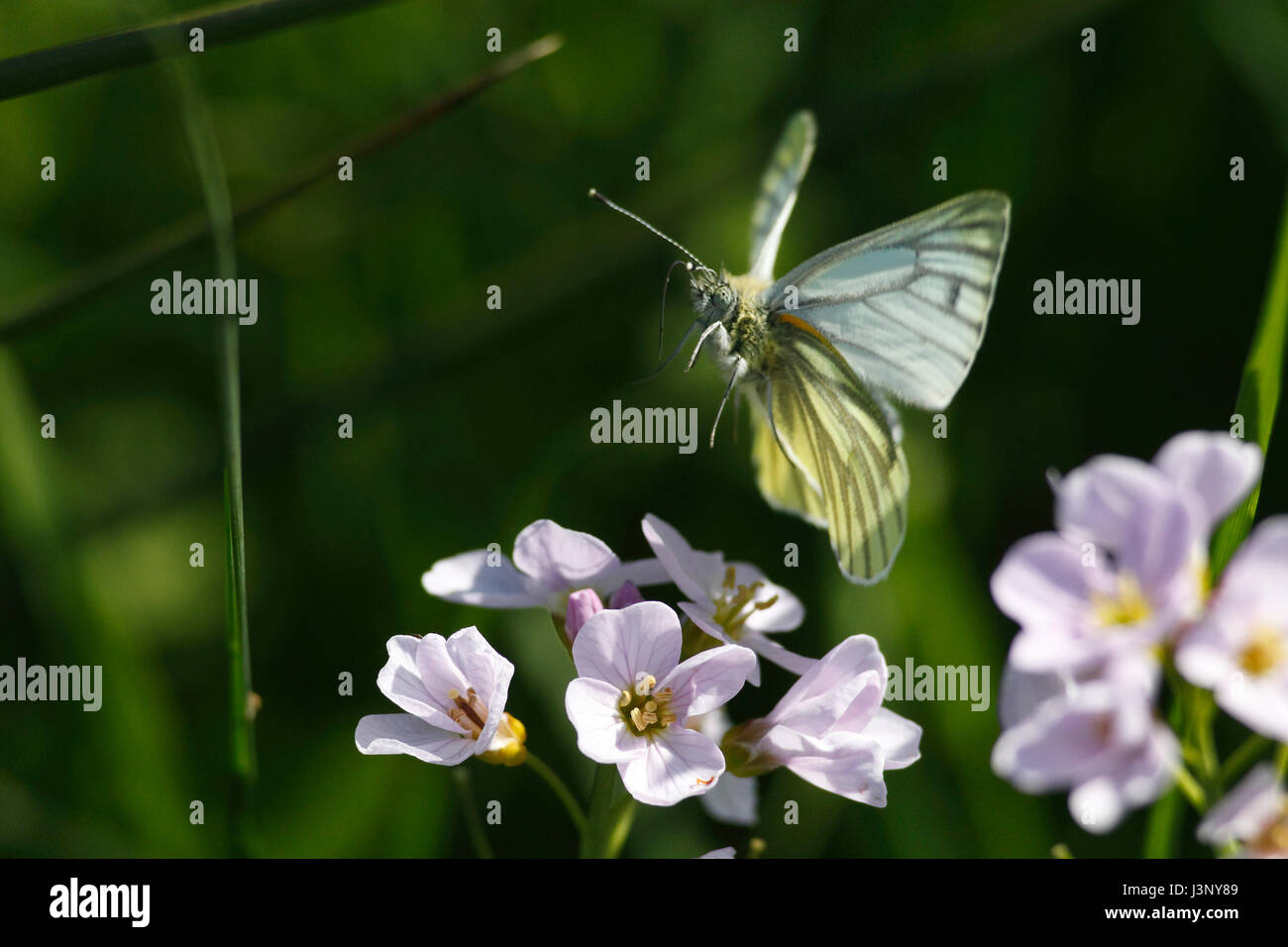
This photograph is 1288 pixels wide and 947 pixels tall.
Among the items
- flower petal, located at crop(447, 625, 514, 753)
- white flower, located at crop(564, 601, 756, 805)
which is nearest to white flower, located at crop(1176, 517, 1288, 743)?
white flower, located at crop(564, 601, 756, 805)

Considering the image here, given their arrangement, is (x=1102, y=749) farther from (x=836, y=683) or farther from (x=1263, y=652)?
(x=836, y=683)

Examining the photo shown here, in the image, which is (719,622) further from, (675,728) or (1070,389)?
(1070,389)

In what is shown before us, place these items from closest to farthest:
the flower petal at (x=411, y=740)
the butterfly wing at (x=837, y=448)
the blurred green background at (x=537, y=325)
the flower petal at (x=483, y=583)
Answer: the flower petal at (x=411, y=740) → the flower petal at (x=483, y=583) → the butterfly wing at (x=837, y=448) → the blurred green background at (x=537, y=325)

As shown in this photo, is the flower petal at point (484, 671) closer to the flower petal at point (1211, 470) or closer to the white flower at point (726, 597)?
the white flower at point (726, 597)

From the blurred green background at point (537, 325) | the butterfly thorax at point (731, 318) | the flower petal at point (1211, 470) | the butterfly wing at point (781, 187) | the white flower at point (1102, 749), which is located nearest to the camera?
the white flower at point (1102, 749)

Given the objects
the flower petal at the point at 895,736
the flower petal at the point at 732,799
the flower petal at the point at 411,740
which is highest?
the flower petal at the point at 411,740

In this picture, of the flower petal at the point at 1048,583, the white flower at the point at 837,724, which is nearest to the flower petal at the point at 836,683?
the white flower at the point at 837,724
